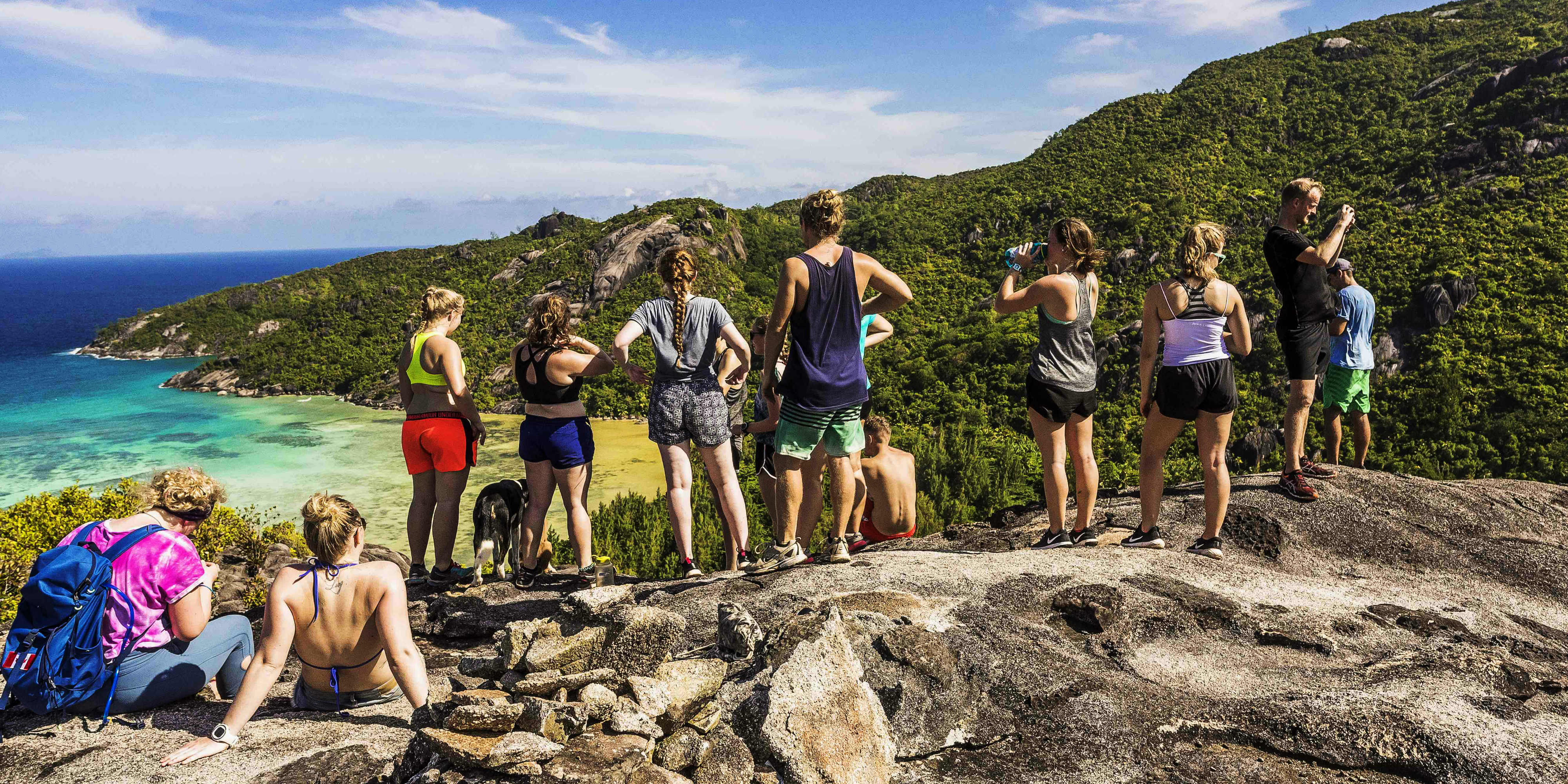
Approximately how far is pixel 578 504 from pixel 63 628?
2619 mm

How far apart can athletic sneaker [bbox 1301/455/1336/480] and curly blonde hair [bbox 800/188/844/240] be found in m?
4.88

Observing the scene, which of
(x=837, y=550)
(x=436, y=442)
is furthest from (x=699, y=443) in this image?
(x=436, y=442)

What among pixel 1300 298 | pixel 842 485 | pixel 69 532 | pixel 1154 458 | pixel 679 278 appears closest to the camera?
pixel 842 485

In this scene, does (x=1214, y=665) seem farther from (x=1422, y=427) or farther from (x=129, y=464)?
(x=129, y=464)

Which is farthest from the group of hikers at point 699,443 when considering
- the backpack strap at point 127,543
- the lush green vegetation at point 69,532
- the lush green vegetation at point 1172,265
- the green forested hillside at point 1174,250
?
the green forested hillside at point 1174,250

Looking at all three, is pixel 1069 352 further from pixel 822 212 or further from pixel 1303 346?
pixel 1303 346

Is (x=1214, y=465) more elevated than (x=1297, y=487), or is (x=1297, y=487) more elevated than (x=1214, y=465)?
(x=1214, y=465)

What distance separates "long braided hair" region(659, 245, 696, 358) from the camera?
5.09 metres

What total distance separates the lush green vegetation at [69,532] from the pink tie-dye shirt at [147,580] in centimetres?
461

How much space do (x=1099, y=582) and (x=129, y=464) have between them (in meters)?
33.9

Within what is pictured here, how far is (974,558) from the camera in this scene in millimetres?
5602

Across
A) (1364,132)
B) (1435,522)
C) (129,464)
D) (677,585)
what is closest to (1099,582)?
(677,585)

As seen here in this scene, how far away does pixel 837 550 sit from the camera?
5305 mm

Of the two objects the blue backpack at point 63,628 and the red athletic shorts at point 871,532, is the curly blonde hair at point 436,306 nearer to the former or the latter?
the blue backpack at point 63,628
